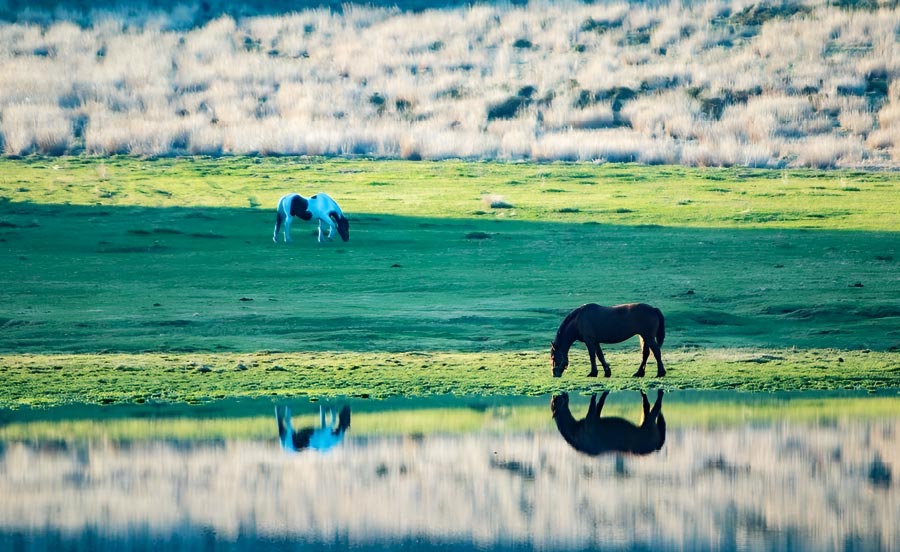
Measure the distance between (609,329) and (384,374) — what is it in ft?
11.4

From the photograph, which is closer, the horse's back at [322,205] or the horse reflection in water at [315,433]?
the horse reflection in water at [315,433]

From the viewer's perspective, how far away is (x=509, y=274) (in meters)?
32.0

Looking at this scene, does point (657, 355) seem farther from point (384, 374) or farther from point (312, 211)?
point (312, 211)

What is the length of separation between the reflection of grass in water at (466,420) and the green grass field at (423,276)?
4.15ft

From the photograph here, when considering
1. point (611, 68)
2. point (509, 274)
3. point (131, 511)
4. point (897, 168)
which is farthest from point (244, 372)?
point (611, 68)

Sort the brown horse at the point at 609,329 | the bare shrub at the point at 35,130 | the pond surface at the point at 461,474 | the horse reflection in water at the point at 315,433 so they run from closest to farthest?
the pond surface at the point at 461,474 < the horse reflection in water at the point at 315,433 < the brown horse at the point at 609,329 < the bare shrub at the point at 35,130

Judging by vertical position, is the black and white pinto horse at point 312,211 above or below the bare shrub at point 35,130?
below

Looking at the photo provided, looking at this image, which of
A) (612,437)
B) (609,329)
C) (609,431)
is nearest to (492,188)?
(609,329)

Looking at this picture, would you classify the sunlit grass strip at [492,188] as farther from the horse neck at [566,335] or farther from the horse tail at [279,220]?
the horse neck at [566,335]

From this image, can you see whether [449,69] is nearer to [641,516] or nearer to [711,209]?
[711,209]

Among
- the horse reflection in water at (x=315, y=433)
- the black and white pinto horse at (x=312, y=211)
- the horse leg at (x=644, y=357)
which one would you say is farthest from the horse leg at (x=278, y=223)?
the horse reflection in water at (x=315, y=433)

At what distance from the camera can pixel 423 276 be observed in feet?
104

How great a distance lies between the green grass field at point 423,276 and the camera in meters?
21.9

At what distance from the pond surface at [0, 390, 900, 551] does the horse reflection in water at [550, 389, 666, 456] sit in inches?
1.6
